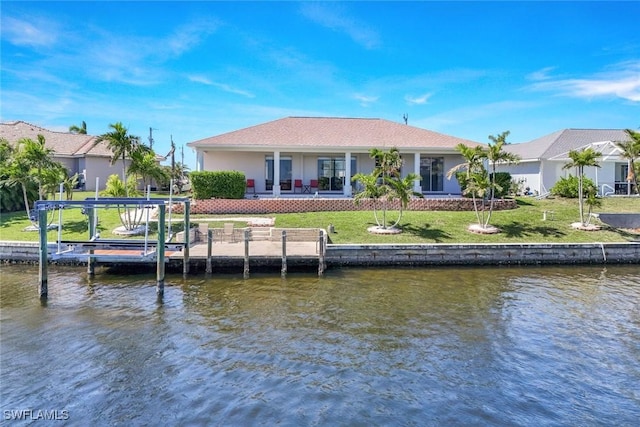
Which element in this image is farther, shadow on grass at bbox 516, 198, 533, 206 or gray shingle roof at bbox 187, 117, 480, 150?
gray shingle roof at bbox 187, 117, 480, 150

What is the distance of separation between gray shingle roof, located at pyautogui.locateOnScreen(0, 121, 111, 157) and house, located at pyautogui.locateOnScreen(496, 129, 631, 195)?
31319 millimetres

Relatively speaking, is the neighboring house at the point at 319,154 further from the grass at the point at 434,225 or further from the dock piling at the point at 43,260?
the dock piling at the point at 43,260

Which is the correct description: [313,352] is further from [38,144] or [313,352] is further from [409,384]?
[38,144]

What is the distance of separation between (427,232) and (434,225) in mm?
1211

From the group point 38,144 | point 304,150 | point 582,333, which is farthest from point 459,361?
point 38,144

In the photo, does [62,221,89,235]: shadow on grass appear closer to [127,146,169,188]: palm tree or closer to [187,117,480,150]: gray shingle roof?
[127,146,169,188]: palm tree

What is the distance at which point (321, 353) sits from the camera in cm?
891

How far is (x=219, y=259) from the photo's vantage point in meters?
15.8

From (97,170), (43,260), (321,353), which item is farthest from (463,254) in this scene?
(97,170)

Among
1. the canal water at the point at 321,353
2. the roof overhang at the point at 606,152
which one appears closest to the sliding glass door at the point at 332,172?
the canal water at the point at 321,353

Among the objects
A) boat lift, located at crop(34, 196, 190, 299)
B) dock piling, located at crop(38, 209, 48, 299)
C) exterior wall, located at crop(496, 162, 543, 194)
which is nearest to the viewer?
dock piling, located at crop(38, 209, 48, 299)

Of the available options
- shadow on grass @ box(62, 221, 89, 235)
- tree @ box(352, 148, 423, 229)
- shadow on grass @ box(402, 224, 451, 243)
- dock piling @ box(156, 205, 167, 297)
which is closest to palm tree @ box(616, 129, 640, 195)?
shadow on grass @ box(402, 224, 451, 243)

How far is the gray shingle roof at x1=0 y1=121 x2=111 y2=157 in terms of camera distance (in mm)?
35500

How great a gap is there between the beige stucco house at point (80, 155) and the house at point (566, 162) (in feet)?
99.6
